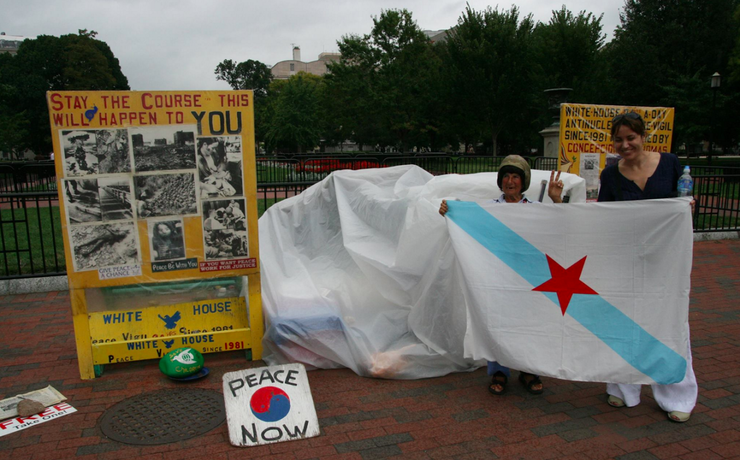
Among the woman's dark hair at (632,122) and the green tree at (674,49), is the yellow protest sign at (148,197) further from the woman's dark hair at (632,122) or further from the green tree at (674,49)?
the green tree at (674,49)

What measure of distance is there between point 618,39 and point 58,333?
37570mm

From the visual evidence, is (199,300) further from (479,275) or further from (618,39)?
(618,39)

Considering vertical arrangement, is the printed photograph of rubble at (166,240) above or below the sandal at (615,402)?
above

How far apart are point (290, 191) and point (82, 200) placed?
6.96 m

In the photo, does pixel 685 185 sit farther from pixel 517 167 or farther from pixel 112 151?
pixel 112 151

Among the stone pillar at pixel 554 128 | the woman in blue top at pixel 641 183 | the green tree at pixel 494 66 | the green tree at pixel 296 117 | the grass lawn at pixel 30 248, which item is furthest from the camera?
the green tree at pixel 296 117

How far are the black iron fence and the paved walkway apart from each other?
3071 millimetres

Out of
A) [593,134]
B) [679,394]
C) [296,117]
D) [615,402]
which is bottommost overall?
[615,402]

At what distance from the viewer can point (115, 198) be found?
370cm

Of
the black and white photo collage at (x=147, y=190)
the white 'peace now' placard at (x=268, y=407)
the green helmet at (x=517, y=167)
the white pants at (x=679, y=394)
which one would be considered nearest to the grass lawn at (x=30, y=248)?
the black and white photo collage at (x=147, y=190)

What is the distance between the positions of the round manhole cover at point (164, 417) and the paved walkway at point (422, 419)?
0.25 ft

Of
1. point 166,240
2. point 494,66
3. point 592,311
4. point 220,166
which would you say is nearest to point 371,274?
point 220,166

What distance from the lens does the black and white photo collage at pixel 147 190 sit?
3.62 metres

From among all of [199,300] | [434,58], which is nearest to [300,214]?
[199,300]
